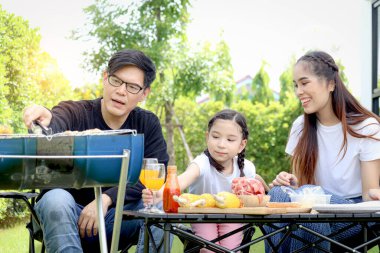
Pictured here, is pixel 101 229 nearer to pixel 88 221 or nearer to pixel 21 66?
pixel 88 221

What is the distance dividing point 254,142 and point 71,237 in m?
10.4

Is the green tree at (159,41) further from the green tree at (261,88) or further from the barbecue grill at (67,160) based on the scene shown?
the barbecue grill at (67,160)

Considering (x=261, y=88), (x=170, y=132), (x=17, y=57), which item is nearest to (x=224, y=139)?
(x=17, y=57)

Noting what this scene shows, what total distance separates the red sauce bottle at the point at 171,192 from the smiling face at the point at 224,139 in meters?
0.64

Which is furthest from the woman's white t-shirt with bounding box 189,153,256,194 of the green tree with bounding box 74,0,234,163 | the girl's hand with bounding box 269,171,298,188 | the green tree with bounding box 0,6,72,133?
the green tree with bounding box 74,0,234,163

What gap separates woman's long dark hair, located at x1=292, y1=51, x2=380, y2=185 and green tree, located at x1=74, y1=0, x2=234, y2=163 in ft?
29.5

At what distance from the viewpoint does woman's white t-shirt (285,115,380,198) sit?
3064 millimetres

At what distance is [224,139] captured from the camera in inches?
123

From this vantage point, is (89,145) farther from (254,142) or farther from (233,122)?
(254,142)

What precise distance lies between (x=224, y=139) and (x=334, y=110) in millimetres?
560

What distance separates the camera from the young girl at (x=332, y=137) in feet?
10.1

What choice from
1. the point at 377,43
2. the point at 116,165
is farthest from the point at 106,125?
the point at 377,43

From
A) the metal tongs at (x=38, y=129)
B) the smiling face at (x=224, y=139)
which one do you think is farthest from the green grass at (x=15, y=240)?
the metal tongs at (x=38, y=129)

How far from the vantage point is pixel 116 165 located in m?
1.88
